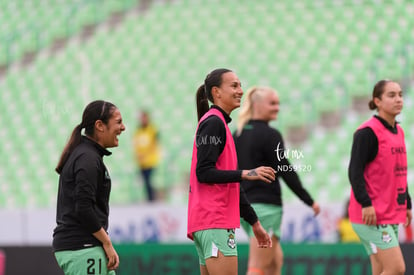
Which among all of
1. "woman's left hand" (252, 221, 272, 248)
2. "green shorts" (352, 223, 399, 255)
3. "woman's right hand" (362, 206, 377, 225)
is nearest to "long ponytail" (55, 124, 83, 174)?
"woman's left hand" (252, 221, 272, 248)

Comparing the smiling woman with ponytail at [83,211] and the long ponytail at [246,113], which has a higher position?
the long ponytail at [246,113]

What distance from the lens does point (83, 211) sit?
463 cm

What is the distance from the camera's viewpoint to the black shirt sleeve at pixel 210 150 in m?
4.90

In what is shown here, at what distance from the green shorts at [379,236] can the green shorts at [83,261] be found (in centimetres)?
234

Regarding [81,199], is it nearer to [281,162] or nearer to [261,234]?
[261,234]

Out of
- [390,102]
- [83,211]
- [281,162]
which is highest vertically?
[390,102]

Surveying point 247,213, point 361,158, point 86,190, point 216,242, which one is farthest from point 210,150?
point 361,158

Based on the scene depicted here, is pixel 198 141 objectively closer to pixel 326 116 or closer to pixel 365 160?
pixel 365 160

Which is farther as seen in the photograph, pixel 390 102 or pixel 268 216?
pixel 268 216

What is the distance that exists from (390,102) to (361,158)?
1.71ft

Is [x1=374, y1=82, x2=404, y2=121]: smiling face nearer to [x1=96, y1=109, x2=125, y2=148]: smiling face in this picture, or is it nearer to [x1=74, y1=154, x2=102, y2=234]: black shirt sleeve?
[x1=96, y1=109, x2=125, y2=148]: smiling face

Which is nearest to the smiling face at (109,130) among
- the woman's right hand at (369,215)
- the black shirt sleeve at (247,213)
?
the black shirt sleeve at (247,213)

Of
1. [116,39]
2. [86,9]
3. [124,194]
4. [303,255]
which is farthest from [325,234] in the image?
[86,9]

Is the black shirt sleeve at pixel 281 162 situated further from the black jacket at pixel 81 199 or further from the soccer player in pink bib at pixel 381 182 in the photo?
the black jacket at pixel 81 199
